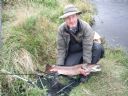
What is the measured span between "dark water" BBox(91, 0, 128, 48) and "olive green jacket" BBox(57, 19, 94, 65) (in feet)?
7.67

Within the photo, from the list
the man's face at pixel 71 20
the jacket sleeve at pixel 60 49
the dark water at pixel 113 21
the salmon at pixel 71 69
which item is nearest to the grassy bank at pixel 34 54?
the salmon at pixel 71 69

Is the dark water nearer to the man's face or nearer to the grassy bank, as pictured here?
the grassy bank

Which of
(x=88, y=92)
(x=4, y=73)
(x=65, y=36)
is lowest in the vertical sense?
(x=88, y=92)

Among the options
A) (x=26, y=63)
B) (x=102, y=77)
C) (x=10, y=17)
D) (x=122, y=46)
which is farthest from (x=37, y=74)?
(x=122, y=46)

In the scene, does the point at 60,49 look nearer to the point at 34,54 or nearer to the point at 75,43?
the point at 75,43

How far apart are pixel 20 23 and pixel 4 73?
1876mm

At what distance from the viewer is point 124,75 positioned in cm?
698

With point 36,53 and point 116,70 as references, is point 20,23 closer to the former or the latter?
point 36,53

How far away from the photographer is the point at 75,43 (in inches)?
269

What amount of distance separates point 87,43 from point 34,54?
102cm

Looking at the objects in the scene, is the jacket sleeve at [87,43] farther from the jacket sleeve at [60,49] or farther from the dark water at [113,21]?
the dark water at [113,21]

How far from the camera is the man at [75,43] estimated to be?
6.52m

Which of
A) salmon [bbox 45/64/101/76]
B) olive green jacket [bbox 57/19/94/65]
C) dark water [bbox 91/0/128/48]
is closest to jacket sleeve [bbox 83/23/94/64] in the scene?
olive green jacket [bbox 57/19/94/65]

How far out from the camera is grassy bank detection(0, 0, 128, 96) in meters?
6.21
